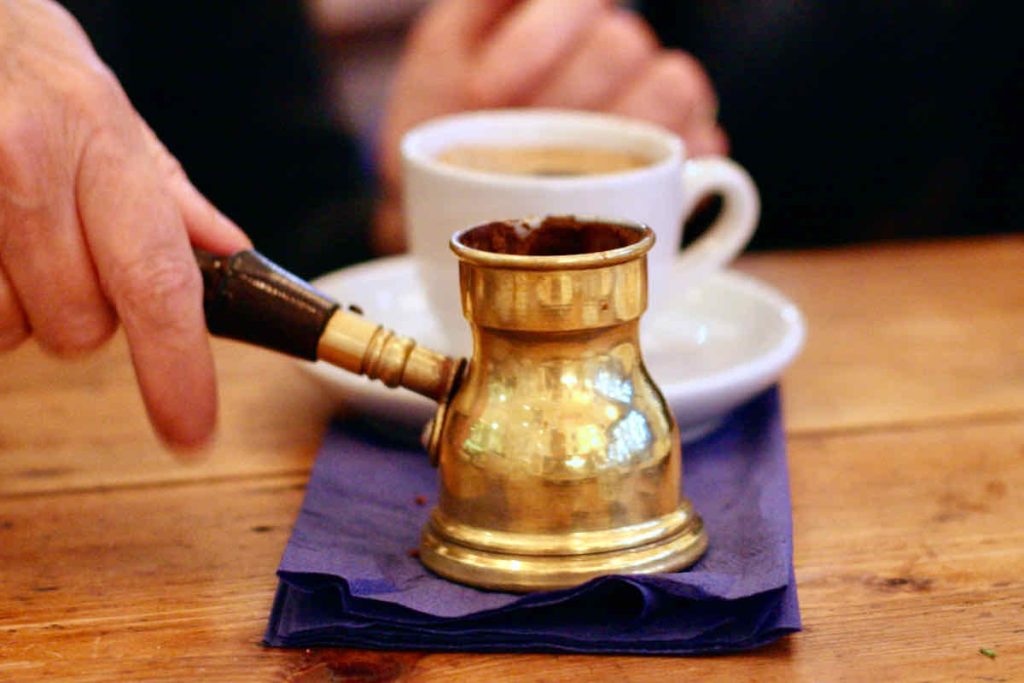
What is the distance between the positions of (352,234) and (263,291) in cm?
90

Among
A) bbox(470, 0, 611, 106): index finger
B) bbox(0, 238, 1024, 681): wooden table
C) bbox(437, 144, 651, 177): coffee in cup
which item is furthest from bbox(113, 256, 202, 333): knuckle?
bbox(470, 0, 611, 106): index finger

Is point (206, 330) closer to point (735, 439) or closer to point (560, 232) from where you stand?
point (560, 232)

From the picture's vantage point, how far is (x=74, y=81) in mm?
615

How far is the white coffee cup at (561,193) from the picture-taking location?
29.3 inches

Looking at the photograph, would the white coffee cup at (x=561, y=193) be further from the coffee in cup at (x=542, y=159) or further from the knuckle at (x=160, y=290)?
the knuckle at (x=160, y=290)

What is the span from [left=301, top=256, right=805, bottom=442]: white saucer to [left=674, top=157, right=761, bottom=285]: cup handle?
0.03 m

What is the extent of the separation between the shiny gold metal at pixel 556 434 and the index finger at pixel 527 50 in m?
0.59

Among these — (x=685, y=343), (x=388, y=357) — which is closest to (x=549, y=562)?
(x=388, y=357)

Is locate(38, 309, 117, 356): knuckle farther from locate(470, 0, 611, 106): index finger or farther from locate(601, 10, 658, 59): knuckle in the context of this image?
locate(601, 10, 658, 59): knuckle

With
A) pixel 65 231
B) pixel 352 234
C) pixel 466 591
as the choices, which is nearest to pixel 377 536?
pixel 466 591

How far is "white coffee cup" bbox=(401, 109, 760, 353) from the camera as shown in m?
→ 0.74

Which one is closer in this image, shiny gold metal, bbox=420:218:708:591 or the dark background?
shiny gold metal, bbox=420:218:708:591

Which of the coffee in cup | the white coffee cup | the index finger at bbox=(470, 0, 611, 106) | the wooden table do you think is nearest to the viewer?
the wooden table

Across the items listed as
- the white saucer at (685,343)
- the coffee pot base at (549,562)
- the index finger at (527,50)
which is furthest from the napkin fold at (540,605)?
the index finger at (527,50)
